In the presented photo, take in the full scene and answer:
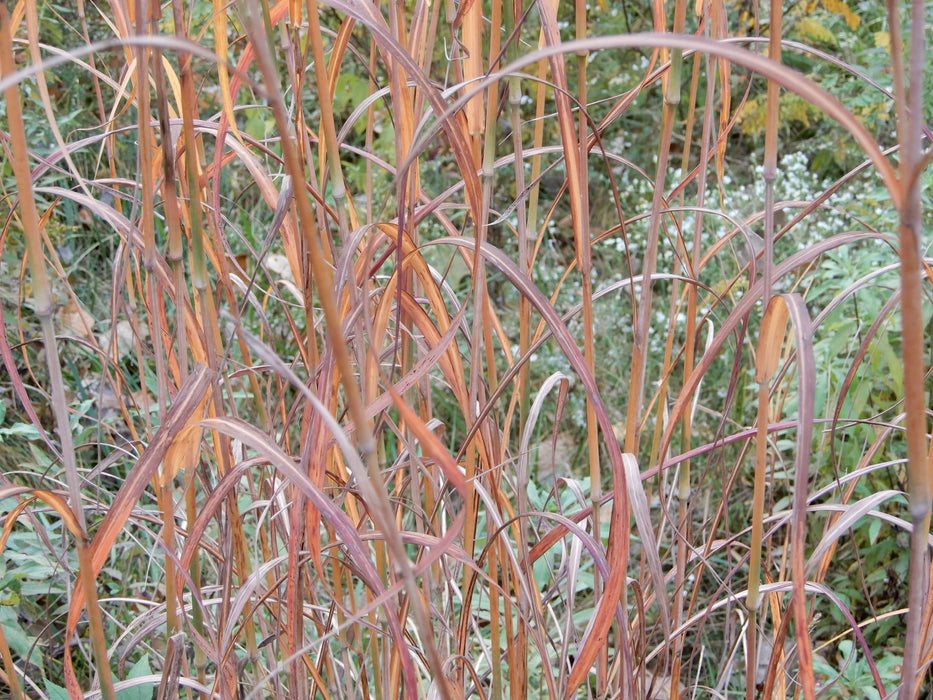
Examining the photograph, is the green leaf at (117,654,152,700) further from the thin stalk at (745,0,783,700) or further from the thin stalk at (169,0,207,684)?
the thin stalk at (745,0,783,700)

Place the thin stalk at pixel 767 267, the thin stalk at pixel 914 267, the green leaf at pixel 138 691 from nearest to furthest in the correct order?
the thin stalk at pixel 914 267 < the thin stalk at pixel 767 267 < the green leaf at pixel 138 691

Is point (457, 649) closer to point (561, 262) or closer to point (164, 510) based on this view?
point (164, 510)

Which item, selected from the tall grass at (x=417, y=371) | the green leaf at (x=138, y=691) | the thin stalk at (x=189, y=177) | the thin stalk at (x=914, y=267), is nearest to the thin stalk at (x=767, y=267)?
the tall grass at (x=417, y=371)

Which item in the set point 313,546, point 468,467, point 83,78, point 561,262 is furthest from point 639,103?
point 313,546

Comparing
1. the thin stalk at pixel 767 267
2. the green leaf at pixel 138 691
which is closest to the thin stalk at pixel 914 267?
the thin stalk at pixel 767 267

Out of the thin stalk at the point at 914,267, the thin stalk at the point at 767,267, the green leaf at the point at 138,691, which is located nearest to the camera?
the thin stalk at the point at 914,267

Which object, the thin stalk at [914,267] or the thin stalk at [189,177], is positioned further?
the thin stalk at [189,177]

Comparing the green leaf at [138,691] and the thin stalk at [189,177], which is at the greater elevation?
the thin stalk at [189,177]

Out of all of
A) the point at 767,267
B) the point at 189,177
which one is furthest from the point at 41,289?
the point at 767,267

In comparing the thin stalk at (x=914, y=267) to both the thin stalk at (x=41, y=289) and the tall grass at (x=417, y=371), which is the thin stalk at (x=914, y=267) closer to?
the tall grass at (x=417, y=371)

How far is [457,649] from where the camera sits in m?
0.61

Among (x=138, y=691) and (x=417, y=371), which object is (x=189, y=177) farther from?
(x=138, y=691)

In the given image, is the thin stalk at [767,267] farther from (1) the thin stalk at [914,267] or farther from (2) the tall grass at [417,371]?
(1) the thin stalk at [914,267]

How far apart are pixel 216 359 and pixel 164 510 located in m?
0.10
